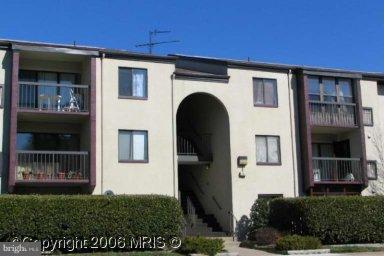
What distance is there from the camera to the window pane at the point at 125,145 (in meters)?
27.0

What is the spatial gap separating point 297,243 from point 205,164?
903cm

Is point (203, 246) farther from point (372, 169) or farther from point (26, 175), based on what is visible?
point (372, 169)

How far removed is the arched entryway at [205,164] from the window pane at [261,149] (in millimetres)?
1611

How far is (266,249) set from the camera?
80.2 ft

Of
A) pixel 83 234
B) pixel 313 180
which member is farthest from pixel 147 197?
pixel 313 180

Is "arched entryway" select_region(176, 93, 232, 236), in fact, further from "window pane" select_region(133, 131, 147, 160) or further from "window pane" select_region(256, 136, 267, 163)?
"window pane" select_region(133, 131, 147, 160)

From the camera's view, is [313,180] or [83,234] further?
[313,180]

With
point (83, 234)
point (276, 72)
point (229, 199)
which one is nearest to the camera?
point (83, 234)

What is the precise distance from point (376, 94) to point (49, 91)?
1777cm

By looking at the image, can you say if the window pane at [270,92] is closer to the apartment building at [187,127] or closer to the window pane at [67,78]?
the apartment building at [187,127]

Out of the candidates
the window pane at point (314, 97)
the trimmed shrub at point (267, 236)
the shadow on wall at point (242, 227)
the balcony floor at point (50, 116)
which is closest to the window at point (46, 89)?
the balcony floor at point (50, 116)

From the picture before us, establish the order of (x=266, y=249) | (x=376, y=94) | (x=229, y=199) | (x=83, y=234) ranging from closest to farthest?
(x=83, y=234), (x=266, y=249), (x=229, y=199), (x=376, y=94)

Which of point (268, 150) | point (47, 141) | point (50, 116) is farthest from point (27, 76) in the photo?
point (268, 150)

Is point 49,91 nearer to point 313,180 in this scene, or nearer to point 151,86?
point 151,86
